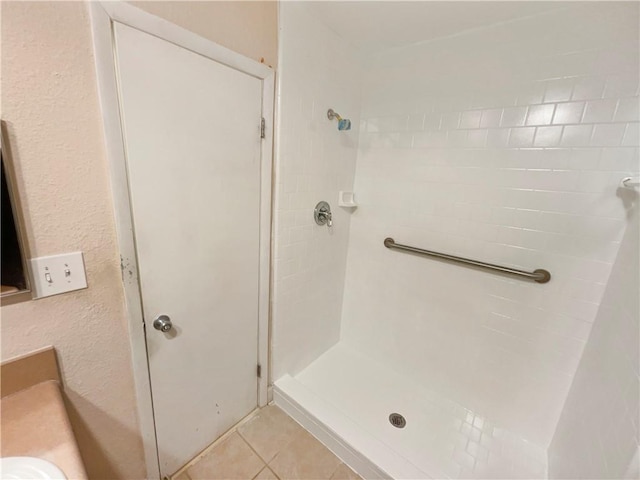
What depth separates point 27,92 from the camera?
2.19 feet

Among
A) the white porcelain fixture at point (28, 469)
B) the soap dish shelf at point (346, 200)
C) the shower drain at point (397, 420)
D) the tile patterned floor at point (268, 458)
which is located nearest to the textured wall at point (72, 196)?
the white porcelain fixture at point (28, 469)

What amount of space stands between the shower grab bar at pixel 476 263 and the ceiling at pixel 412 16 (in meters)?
1.14

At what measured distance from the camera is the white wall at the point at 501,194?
111 centimetres

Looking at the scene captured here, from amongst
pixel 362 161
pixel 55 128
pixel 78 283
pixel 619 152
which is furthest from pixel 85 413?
pixel 619 152

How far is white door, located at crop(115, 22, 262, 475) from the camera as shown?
2.89 feet

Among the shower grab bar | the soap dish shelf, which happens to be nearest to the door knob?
the soap dish shelf

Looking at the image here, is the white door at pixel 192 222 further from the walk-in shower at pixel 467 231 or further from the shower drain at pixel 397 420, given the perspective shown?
the shower drain at pixel 397 420

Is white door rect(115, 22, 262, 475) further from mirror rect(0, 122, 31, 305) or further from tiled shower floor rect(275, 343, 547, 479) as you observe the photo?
tiled shower floor rect(275, 343, 547, 479)

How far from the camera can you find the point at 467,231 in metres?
1.48

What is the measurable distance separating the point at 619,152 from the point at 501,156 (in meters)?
0.40

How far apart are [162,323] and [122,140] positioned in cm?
67

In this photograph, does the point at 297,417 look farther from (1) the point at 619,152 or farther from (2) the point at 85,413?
(1) the point at 619,152

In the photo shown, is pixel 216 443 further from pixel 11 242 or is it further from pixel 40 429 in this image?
pixel 11 242

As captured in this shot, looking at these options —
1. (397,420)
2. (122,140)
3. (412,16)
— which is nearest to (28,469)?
(122,140)
